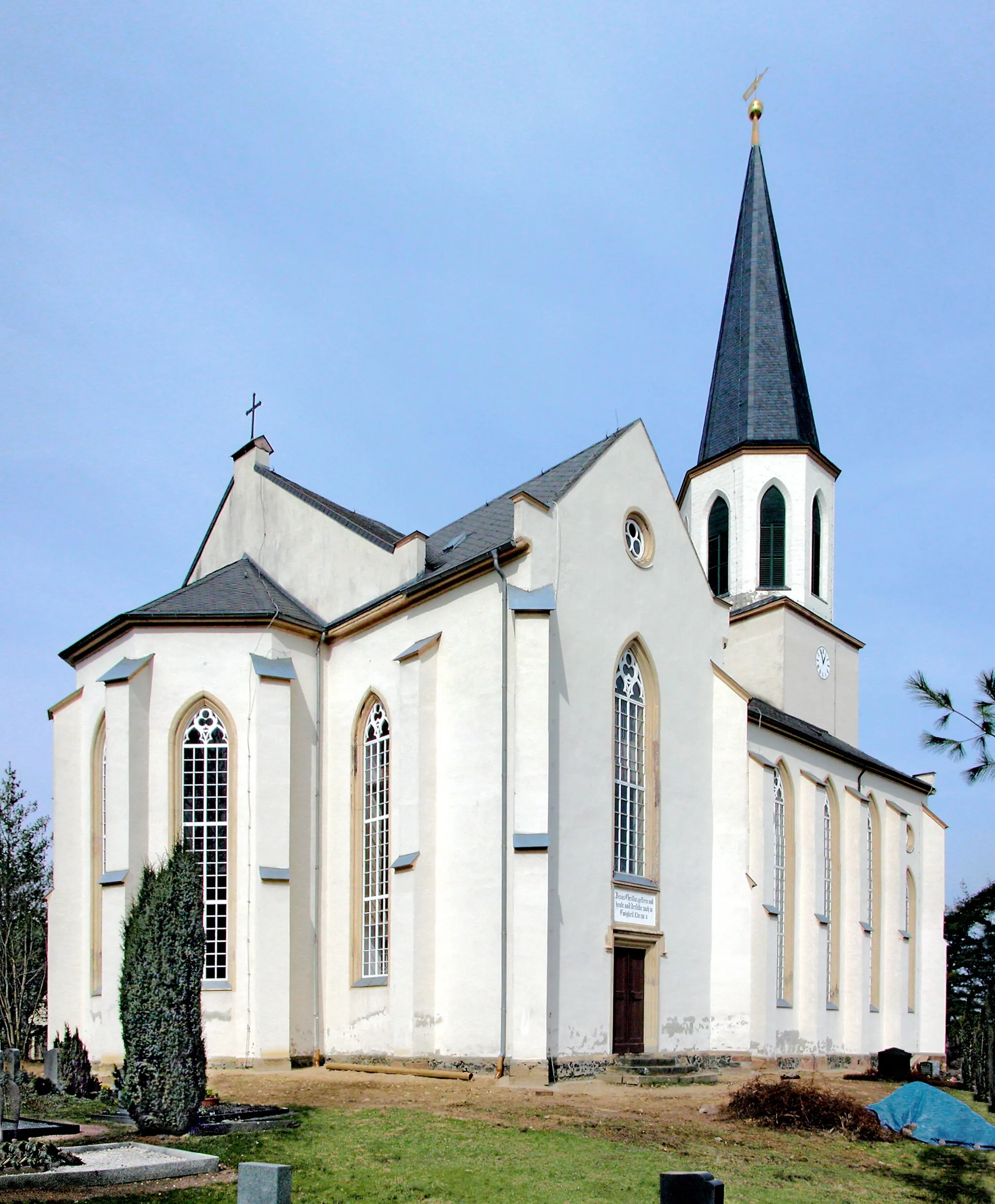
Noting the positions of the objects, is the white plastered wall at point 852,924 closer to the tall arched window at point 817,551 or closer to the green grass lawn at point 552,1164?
the tall arched window at point 817,551

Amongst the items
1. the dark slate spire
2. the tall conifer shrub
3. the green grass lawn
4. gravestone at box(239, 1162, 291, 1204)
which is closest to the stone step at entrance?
the green grass lawn

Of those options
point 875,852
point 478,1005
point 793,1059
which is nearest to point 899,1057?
point 793,1059

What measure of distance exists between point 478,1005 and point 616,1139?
6.14 m

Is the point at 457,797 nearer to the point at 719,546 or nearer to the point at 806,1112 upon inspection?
the point at 806,1112

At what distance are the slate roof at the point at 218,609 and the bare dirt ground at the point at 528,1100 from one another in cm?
836

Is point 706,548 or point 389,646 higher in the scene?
point 706,548

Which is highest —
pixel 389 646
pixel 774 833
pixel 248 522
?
pixel 248 522

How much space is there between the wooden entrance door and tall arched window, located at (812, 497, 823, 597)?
54.0 feet

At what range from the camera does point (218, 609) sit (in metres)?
24.8

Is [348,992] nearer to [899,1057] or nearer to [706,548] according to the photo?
[899,1057]

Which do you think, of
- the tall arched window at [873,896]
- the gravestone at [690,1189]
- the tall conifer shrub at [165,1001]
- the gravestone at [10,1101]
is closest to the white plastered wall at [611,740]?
the tall conifer shrub at [165,1001]

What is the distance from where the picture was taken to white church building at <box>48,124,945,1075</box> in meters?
20.9

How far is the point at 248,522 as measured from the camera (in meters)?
29.9

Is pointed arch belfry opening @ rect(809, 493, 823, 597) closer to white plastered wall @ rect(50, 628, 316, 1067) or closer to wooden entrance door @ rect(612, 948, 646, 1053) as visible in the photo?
wooden entrance door @ rect(612, 948, 646, 1053)
